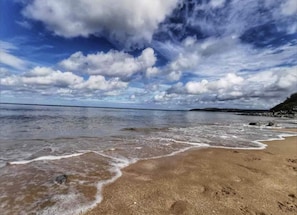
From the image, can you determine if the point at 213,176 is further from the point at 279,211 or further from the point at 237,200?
the point at 279,211

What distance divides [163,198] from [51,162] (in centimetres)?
626

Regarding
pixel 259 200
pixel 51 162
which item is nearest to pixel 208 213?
pixel 259 200

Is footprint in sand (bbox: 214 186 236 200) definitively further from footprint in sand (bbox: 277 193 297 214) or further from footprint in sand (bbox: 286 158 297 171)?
footprint in sand (bbox: 286 158 297 171)

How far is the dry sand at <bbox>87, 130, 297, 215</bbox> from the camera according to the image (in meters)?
5.92

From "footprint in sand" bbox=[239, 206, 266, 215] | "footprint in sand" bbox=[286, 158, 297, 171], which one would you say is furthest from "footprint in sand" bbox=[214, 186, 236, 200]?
"footprint in sand" bbox=[286, 158, 297, 171]

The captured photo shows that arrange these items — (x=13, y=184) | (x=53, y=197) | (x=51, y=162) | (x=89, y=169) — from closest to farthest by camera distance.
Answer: (x=53, y=197) < (x=13, y=184) < (x=89, y=169) < (x=51, y=162)

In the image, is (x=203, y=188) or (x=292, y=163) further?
(x=292, y=163)

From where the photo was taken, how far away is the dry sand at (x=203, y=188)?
592 cm

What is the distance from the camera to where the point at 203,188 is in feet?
24.2

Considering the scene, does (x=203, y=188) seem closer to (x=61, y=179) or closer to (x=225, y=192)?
(x=225, y=192)

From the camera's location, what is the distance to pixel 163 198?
6.47 m

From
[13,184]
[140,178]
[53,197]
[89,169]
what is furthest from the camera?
[89,169]

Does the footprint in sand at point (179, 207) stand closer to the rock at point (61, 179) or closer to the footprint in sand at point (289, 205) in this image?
the footprint in sand at point (289, 205)

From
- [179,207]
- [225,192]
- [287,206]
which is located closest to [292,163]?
[287,206]
